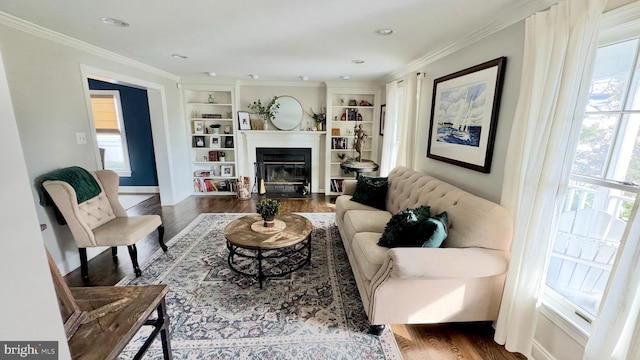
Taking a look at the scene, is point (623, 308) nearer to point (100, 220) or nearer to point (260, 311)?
point (260, 311)

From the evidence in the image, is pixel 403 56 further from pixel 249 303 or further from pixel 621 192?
pixel 249 303

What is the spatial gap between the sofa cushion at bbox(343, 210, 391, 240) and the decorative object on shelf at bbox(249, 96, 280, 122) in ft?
9.94

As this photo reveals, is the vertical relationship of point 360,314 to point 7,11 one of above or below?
below

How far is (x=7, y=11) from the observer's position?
196cm

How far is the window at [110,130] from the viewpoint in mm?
5066

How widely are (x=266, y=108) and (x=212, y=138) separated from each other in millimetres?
1234

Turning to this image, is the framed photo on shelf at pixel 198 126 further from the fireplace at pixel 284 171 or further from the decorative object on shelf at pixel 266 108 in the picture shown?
the fireplace at pixel 284 171

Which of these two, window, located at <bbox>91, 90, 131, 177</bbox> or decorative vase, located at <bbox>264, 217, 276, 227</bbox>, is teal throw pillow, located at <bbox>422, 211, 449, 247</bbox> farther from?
window, located at <bbox>91, 90, 131, 177</bbox>

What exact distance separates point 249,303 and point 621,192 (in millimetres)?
2446

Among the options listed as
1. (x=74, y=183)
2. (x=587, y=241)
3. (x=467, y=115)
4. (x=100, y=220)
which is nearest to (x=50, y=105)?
(x=74, y=183)

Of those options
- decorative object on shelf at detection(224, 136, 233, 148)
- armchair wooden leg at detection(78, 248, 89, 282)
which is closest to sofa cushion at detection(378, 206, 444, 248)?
armchair wooden leg at detection(78, 248, 89, 282)

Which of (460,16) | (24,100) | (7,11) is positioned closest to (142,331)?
(24,100)

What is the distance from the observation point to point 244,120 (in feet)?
16.6

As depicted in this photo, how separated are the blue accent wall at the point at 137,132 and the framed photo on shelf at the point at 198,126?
2.91ft
